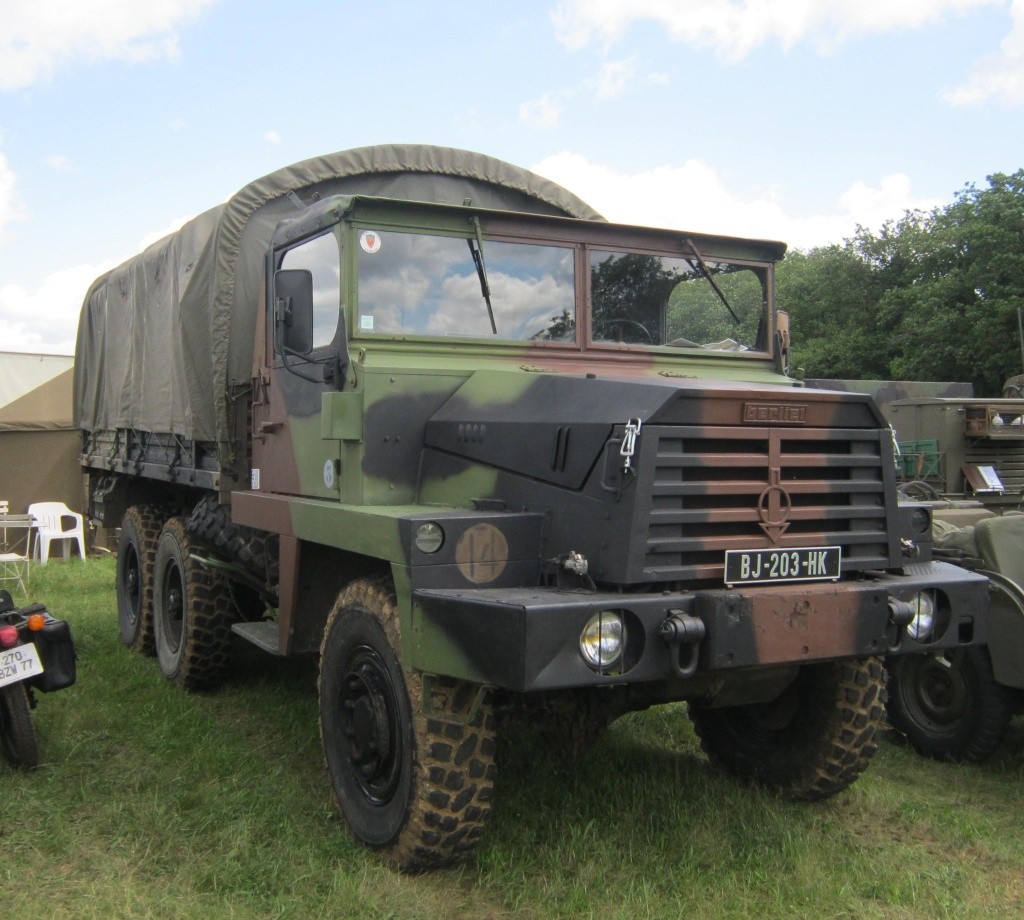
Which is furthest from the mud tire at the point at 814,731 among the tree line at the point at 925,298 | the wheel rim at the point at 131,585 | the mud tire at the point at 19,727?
the tree line at the point at 925,298

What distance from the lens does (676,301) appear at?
5.29 meters

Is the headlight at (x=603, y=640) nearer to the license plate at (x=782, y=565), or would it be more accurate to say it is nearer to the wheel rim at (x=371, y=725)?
the license plate at (x=782, y=565)

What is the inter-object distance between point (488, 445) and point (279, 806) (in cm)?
181

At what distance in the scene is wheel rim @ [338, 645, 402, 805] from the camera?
4086mm

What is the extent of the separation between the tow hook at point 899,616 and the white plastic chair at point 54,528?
1218cm

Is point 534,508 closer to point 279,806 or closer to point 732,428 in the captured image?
point 732,428

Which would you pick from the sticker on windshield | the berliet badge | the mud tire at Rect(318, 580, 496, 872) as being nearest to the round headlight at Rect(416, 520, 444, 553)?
the mud tire at Rect(318, 580, 496, 872)

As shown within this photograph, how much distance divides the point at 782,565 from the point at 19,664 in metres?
3.44

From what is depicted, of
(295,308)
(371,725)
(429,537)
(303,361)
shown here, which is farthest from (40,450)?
(429,537)

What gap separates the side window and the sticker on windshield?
122 millimetres

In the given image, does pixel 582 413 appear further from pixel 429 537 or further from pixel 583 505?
pixel 429 537

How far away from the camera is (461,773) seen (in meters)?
3.82

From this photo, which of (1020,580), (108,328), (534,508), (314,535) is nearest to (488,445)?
(534,508)

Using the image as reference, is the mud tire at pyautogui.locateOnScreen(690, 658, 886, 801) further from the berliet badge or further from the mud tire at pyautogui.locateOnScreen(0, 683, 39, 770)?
the mud tire at pyautogui.locateOnScreen(0, 683, 39, 770)
